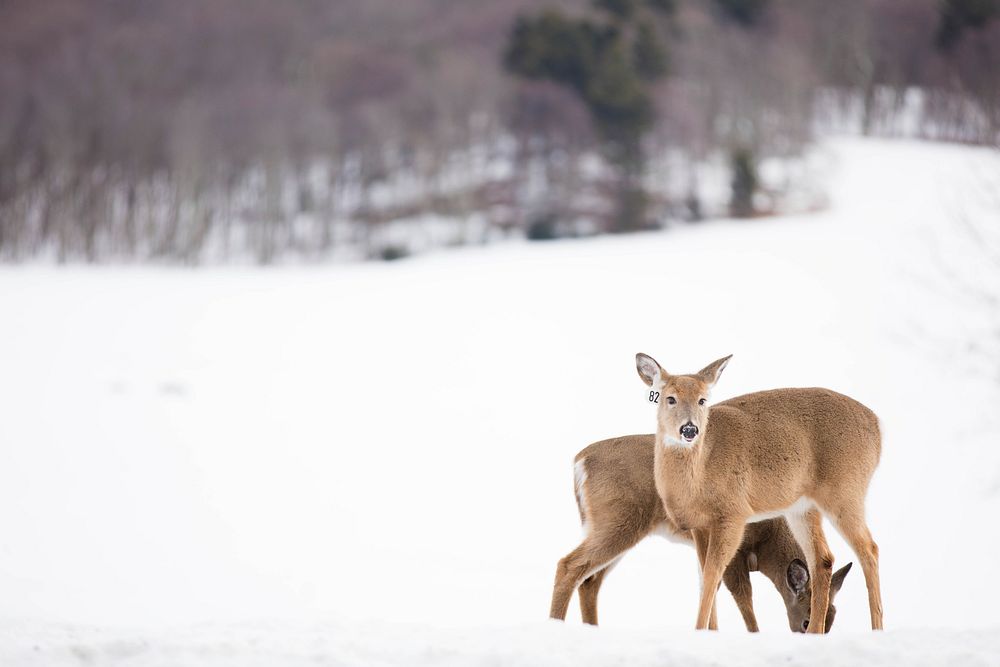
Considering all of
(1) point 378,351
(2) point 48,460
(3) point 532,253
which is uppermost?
(3) point 532,253

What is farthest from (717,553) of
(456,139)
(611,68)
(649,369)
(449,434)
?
(456,139)

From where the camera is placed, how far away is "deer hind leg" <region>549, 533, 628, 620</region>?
7641mm

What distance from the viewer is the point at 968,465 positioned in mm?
21359

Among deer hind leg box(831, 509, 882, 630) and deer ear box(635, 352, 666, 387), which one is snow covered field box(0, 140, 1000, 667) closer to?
deer hind leg box(831, 509, 882, 630)

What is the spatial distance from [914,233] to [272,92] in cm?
4174

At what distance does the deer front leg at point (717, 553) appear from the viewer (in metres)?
7.01

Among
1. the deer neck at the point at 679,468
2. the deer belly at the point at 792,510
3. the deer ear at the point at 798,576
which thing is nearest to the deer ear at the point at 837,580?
the deer ear at the point at 798,576

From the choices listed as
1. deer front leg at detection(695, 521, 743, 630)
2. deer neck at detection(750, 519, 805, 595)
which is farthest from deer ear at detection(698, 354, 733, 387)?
deer neck at detection(750, 519, 805, 595)

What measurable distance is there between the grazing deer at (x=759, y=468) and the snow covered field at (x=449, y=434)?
0.74 meters

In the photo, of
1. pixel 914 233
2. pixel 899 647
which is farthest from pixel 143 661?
pixel 914 233

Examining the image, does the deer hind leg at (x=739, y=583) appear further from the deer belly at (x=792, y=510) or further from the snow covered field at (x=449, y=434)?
the snow covered field at (x=449, y=434)

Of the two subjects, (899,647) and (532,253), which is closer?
(899,647)

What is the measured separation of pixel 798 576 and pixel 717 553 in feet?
5.34

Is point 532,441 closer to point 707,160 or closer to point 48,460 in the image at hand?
point 48,460
